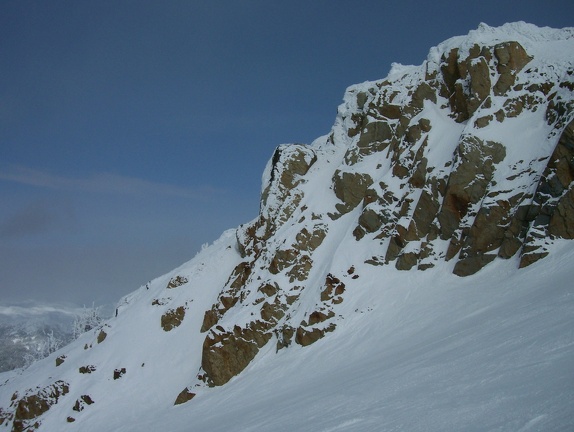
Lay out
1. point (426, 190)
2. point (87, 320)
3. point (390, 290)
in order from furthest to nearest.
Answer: point (87, 320), point (426, 190), point (390, 290)

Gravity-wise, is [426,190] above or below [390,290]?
above

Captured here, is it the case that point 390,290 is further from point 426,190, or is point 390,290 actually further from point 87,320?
point 87,320

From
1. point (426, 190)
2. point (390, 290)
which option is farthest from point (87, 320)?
point (426, 190)

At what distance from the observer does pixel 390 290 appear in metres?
Result: 35.0

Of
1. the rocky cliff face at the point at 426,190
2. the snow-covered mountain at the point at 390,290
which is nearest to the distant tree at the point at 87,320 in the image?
the snow-covered mountain at the point at 390,290

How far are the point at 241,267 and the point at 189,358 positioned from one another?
38.8ft

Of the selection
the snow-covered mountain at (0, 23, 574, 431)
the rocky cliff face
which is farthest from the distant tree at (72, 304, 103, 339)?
→ the rocky cliff face

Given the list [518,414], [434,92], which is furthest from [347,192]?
[518,414]

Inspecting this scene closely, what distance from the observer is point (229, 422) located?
2261 centimetres

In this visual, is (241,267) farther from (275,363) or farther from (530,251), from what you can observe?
(530,251)

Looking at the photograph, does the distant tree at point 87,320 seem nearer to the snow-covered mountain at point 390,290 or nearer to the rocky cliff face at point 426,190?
the snow-covered mountain at point 390,290

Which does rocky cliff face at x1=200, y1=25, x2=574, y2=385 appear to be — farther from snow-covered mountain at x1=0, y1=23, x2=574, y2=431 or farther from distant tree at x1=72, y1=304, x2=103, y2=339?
distant tree at x1=72, y1=304, x2=103, y2=339

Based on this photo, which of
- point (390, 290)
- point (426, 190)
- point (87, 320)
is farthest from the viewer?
point (87, 320)

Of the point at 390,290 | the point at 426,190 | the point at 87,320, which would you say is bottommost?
the point at 390,290
